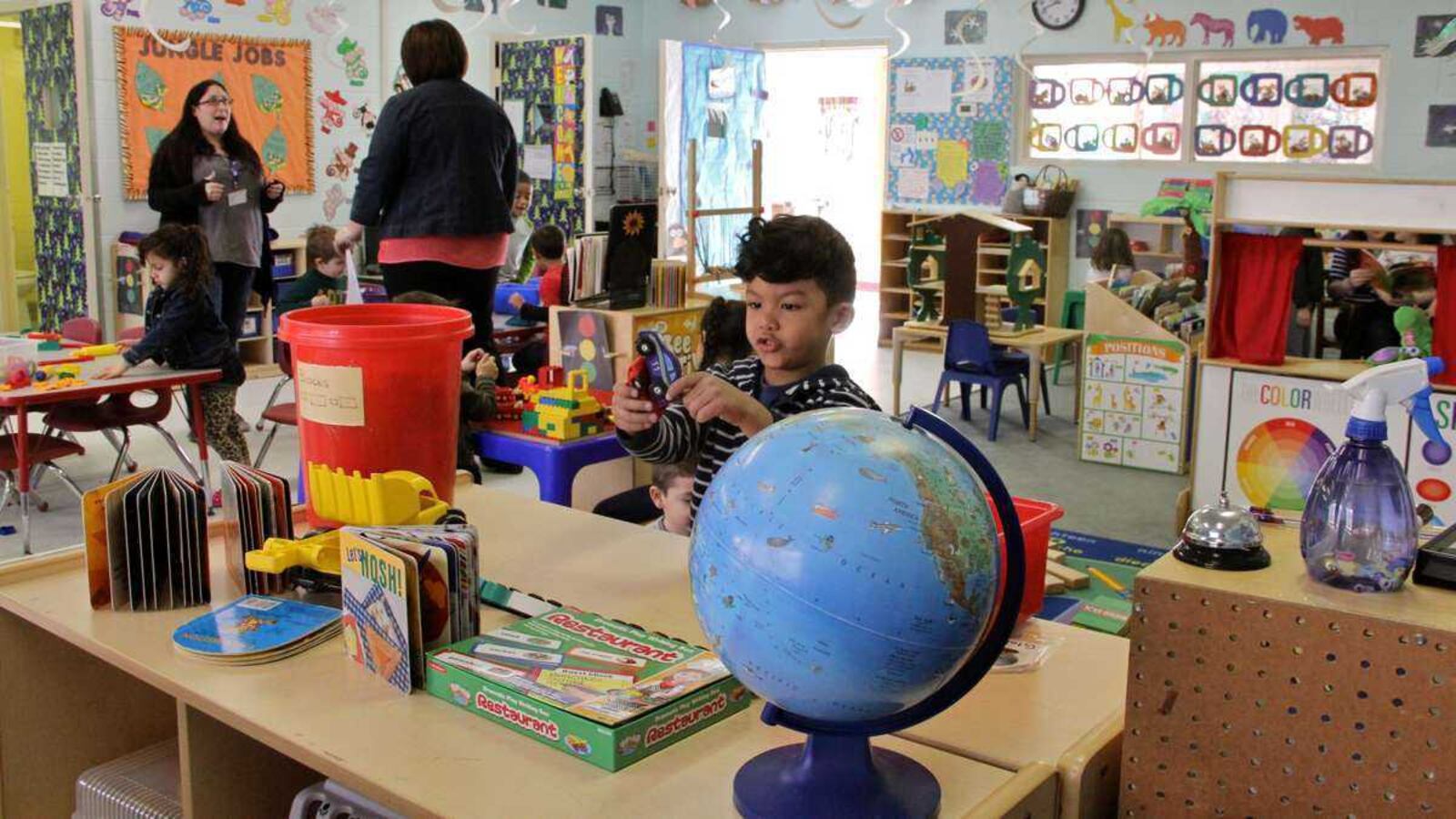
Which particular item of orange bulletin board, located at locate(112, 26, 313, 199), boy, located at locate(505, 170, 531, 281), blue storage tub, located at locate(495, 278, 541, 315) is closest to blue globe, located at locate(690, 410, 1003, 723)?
boy, located at locate(505, 170, 531, 281)

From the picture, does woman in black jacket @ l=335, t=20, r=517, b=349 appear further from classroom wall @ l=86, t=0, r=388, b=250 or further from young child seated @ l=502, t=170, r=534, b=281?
classroom wall @ l=86, t=0, r=388, b=250

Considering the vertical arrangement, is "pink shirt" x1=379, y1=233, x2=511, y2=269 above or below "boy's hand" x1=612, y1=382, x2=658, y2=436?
above

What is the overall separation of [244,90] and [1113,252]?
5328mm

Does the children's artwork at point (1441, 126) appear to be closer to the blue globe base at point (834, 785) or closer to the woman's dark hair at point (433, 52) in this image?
the woman's dark hair at point (433, 52)

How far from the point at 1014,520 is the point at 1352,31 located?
8.35 m

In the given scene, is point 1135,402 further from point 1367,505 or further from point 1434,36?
point 1367,505

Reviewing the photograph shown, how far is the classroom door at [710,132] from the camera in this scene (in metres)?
9.91

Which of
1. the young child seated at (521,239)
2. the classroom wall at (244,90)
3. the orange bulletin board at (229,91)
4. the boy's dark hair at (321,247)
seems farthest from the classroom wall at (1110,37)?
the orange bulletin board at (229,91)

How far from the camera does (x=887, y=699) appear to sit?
122 centimetres

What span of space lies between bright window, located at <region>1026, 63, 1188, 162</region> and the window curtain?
4203 millimetres

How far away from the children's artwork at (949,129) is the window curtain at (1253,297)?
466 centimetres

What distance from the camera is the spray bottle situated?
4.37 feet

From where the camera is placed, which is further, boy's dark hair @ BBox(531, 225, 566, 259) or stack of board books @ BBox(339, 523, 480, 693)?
boy's dark hair @ BBox(531, 225, 566, 259)

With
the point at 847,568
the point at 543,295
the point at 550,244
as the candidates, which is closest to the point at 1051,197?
the point at 550,244
